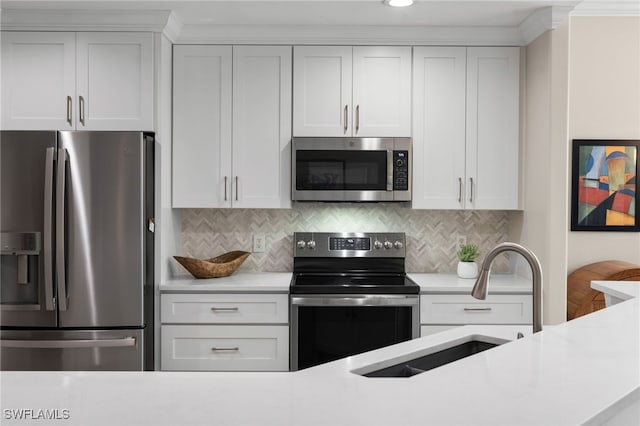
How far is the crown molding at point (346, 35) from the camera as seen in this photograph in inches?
128

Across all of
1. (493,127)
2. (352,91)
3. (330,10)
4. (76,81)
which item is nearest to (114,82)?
(76,81)

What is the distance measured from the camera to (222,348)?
3062 millimetres

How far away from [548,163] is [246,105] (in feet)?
5.88

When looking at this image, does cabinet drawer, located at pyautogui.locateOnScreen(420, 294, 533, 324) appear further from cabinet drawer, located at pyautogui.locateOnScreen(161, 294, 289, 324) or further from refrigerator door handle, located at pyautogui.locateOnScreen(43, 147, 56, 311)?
refrigerator door handle, located at pyautogui.locateOnScreen(43, 147, 56, 311)

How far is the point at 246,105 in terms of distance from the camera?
130 inches

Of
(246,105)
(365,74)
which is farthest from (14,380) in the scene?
(365,74)

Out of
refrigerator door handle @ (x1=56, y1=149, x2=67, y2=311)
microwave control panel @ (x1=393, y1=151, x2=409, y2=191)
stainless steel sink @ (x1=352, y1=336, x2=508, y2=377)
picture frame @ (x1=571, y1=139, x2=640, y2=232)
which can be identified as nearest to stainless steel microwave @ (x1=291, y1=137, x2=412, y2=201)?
microwave control panel @ (x1=393, y1=151, x2=409, y2=191)

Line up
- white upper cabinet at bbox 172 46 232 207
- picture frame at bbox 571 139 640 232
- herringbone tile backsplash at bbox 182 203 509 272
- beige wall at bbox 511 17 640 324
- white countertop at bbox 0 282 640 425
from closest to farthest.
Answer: white countertop at bbox 0 282 640 425 → beige wall at bbox 511 17 640 324 → white upper cabinet at bbox 172 46 232 207 → picture frame at bbox 571 139 640 232 → herringbone tile backsplash at bbox 182 203 509 272

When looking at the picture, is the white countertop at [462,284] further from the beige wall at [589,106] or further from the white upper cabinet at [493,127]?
the white upper cabinet at [493,127]

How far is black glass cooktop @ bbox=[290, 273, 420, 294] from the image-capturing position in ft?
9.84

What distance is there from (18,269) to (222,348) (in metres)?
1.15

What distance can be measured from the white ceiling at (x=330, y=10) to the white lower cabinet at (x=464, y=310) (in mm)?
1596

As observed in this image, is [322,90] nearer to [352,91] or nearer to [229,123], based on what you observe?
[352,91]

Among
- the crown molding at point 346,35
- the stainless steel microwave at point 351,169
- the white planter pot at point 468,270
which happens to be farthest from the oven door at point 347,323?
the crown molding at point 346,35
